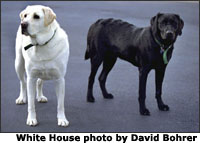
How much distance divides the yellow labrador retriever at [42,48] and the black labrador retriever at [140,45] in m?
0.89

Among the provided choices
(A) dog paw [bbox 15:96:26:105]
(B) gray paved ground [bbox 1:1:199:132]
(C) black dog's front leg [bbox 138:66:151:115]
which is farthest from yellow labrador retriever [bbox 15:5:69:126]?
(C) black dog's front leg [bbox 138:66:151:115]

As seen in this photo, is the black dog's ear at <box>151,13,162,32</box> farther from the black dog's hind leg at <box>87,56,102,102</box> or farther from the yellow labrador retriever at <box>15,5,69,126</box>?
the yellow labrador retriever at <box>15,5,69,126</box>

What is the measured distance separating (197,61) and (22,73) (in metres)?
4.13

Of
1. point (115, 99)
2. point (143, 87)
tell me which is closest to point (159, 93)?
point (143, 87)

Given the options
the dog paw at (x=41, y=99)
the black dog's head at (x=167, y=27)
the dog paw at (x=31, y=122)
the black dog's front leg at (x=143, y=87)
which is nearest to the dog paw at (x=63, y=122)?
the dog paw at (x=31, y=122)

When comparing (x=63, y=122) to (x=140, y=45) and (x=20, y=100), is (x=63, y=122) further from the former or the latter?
(x=140, y=45)

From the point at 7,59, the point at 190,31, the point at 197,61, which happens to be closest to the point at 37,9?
the point at 7,59

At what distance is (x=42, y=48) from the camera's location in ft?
14.9

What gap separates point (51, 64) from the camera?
4598 mm

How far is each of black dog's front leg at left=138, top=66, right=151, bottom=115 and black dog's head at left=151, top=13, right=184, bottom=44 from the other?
456 millimetres

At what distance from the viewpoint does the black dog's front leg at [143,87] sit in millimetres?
5088

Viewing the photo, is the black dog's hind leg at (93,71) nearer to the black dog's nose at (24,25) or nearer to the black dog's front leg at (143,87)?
the black dog's front leg at (143,87)

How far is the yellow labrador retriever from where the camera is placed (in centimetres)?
433

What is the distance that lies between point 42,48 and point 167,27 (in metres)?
1.48
